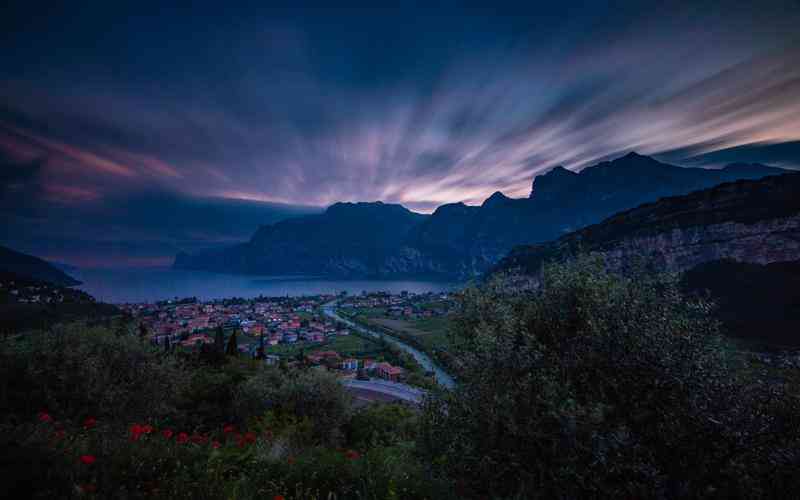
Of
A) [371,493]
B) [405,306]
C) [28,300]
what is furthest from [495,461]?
[405,306]

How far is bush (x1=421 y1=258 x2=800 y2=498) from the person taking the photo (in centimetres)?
454

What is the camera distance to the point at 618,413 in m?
5.24

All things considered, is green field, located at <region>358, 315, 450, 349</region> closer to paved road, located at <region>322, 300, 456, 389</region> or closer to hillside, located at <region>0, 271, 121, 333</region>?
paved road, located at <region>322, 300, 456, 389</region>

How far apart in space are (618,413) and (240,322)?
155130 mm

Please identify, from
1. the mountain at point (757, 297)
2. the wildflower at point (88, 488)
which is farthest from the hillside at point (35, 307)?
the mountain at point (757, 297)

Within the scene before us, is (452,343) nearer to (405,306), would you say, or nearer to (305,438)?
(305,438)

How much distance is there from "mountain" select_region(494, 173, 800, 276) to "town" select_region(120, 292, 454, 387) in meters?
41.4

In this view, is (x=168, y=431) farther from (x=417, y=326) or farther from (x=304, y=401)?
(x=417, y=326)

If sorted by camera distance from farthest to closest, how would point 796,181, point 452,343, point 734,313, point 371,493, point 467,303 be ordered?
point 796,181 < point 734,313 < point 467,303 < point 452,343 < point 371,493

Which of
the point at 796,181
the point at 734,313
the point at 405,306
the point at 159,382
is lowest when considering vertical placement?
the point at 405,306

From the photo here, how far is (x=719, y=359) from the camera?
5609mm

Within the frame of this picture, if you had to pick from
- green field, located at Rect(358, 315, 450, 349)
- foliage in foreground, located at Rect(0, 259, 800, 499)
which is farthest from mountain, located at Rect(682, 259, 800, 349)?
green field, located at Rect(358, 315, 450, 349)

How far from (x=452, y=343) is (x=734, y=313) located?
61019 millimetres

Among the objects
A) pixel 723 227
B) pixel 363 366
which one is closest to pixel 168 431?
pixel 363 366
